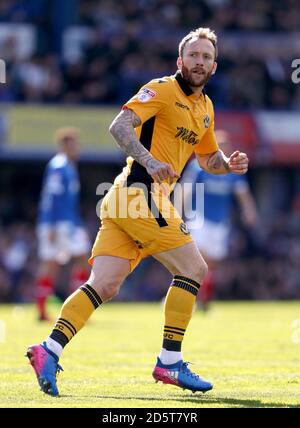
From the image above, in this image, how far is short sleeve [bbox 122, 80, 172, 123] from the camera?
25.0ft

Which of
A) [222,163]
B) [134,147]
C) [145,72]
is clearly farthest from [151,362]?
[145,72]

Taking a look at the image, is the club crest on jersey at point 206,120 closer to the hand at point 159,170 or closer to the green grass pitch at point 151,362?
the hand at point 159,170

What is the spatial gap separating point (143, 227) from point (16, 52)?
18.4 metres

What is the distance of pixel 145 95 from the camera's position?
25.1 ft

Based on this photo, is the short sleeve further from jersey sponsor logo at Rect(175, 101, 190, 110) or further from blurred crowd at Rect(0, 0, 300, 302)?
blurred crowd at Rect(0, 0, 300, 302)

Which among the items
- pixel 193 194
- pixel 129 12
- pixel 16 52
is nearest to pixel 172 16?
pixel 129 12

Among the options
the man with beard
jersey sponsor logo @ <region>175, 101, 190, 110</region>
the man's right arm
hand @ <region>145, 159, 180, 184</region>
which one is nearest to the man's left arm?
the man with beard

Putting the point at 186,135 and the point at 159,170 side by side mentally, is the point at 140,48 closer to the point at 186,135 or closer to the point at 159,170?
the point at 186,135

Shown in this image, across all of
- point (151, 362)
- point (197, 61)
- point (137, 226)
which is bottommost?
point (151, 362)

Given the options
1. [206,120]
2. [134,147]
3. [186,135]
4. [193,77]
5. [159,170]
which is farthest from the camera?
[206,120]

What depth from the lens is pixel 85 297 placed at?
7.69 meters

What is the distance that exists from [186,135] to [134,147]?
0.62 meters

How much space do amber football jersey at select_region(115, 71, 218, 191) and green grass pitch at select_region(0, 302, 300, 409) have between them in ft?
4.92
